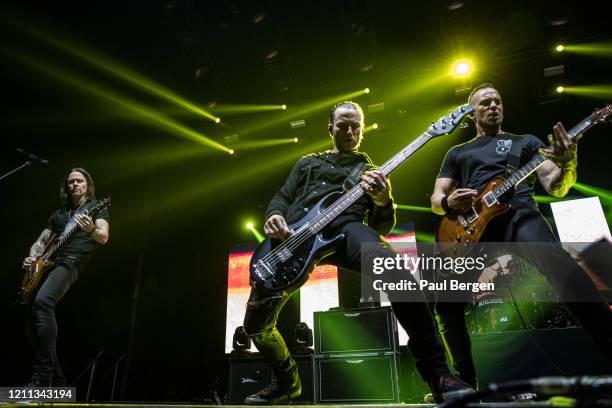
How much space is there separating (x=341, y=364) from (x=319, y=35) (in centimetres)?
527

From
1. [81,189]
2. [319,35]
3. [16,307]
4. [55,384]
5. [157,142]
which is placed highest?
[319,35]

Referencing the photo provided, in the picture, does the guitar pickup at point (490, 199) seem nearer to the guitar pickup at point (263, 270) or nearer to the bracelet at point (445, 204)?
the bracelet at point (445, 204)

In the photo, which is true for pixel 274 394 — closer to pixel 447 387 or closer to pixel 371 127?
pixel 447 387

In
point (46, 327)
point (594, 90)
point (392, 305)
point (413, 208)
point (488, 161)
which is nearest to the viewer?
point (392, 305)

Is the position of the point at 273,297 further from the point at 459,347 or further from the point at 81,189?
the point at 81,189

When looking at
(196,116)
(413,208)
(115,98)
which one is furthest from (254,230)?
(115,98)

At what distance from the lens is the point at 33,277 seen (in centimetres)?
471

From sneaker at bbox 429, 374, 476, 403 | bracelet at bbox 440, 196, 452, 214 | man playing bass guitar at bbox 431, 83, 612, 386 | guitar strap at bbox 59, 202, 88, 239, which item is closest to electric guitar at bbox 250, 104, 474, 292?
bracelet at bbox 440, 196, 452, 214

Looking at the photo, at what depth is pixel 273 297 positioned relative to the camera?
3.01 meters

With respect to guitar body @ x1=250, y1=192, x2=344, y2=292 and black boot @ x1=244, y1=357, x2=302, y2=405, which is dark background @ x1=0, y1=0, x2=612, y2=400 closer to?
guitar body @ x1=250, y1=192, x2=344, y2=292

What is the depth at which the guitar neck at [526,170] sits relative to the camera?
291 cm

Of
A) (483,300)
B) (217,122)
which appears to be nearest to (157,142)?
(217,122)

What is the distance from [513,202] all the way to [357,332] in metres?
3.10

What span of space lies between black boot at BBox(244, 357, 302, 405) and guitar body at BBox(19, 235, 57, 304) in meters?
3.00
